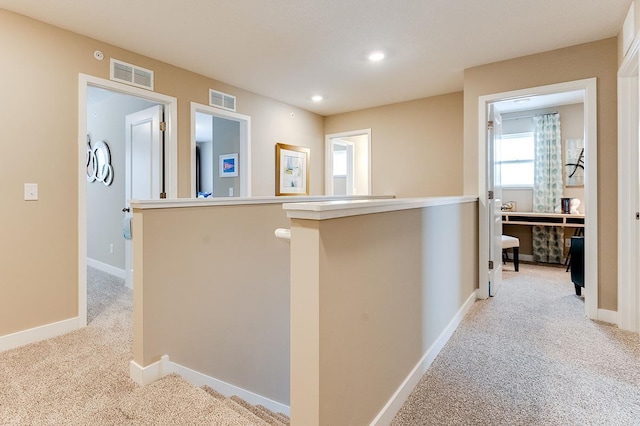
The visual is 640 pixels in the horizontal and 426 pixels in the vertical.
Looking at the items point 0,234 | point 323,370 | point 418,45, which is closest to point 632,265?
point 418,45

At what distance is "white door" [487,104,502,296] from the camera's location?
11.3ft

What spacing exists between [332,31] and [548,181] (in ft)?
15.0

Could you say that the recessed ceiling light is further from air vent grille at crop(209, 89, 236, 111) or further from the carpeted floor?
the carpeted floor

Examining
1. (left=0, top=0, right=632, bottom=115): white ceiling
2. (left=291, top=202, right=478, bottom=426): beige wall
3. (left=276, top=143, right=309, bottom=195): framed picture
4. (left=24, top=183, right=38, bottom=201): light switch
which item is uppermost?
(left=0, top=0, right=632, bottom=115): white ceiling

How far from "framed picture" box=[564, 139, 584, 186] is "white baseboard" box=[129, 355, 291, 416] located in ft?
17.9

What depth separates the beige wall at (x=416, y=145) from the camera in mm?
4369

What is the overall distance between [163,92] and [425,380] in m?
3.43

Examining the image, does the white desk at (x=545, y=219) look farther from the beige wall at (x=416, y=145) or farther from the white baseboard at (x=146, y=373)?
the white baseboard at (x=146, y=373)

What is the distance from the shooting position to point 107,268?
15.1ft

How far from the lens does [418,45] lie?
9.60ft

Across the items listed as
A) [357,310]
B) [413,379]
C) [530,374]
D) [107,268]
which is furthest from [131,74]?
[530,374]

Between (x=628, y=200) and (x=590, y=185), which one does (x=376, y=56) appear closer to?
(x=590, y=185)

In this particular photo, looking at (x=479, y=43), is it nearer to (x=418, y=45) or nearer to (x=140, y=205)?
(x=418, y=45)

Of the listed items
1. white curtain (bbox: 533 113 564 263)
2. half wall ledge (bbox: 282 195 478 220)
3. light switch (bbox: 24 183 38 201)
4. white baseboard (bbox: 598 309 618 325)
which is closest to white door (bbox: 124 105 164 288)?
light switch (bbox: 24 183 38 201)
